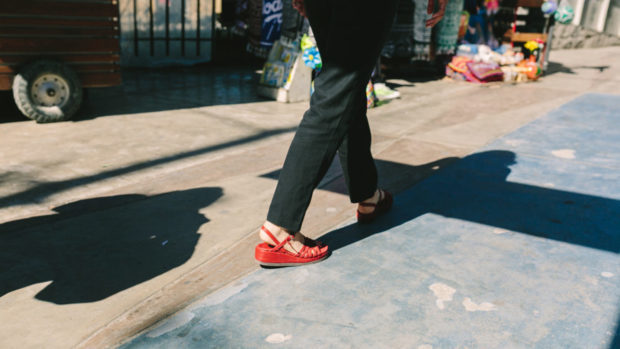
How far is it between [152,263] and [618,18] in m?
21.1

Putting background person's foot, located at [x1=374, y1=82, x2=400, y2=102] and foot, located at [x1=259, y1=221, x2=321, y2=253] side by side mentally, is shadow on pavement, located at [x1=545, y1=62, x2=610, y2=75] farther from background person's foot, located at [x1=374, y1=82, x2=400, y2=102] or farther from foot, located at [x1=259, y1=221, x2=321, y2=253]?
foot, located at [x1=259, y1=221, x2=321, y2=253]

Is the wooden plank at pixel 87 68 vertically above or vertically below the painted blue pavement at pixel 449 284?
above

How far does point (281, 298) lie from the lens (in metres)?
1.96

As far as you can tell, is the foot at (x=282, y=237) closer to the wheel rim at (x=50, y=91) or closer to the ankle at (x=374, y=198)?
the ankle at (x=374, y=198)

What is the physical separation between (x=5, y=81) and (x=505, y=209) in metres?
3.89

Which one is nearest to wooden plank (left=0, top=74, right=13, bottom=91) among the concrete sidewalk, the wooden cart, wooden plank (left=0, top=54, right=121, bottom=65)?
the wooden cart

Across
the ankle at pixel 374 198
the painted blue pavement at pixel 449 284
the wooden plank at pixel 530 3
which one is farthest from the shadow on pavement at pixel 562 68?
the ankle at pixel 374 198

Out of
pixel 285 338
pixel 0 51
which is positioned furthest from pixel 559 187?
pixel 0 51

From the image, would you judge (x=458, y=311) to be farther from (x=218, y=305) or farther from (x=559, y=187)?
(x=559, y=187)

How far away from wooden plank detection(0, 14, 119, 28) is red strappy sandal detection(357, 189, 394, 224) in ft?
10.8

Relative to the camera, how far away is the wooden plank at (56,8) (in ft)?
13.9

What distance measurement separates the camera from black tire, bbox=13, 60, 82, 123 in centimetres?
433

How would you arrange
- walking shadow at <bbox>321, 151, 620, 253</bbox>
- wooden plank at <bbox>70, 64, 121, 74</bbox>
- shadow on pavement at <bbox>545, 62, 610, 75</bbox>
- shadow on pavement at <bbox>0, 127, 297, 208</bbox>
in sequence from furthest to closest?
shadow on pavement at <bbox>545, 62, 610, 75</bbox> → wooden plank at <bbox>70, 64, 121, 74</bbox> → shadow on pavement at <bbox>0, 127, 297, 208</bbox> → walking shadow at <bbox>321, 151, 620, 253</bbox>

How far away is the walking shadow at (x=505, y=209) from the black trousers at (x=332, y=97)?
1.45 ft
